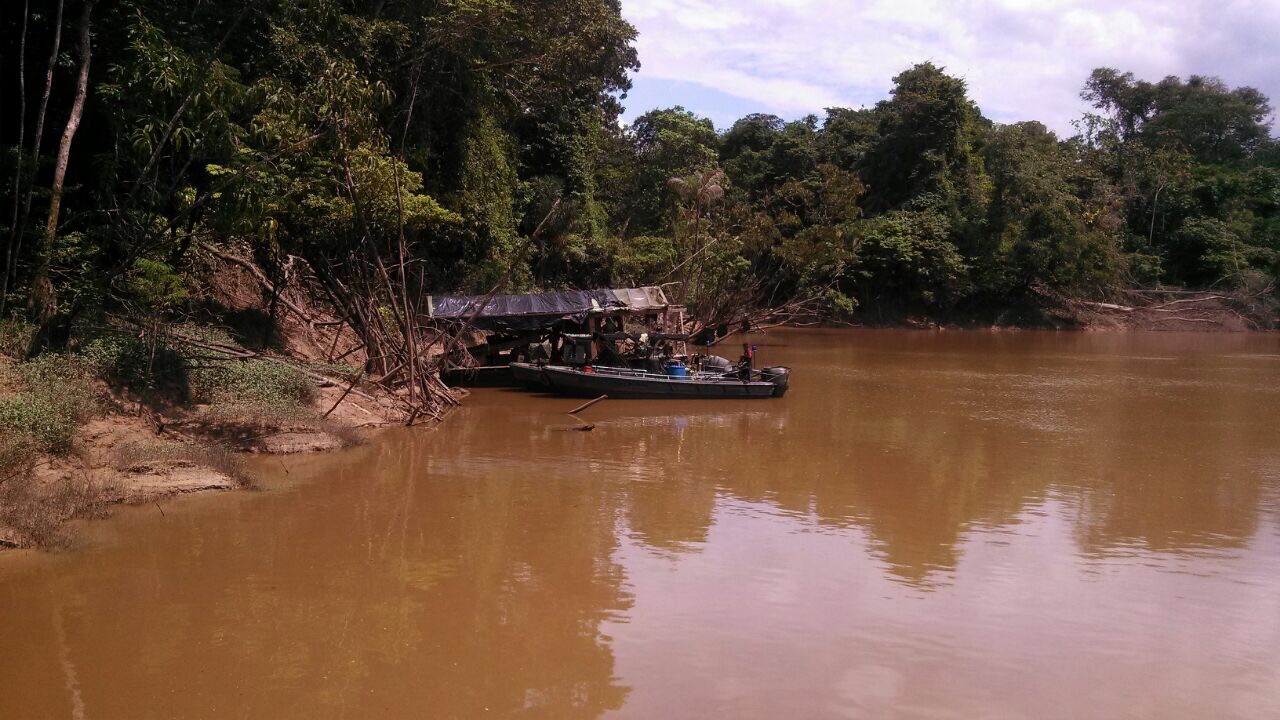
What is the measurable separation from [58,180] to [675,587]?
9.59 metres

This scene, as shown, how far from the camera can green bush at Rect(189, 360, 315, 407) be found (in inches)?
499

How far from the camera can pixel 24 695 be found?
5.71 metres

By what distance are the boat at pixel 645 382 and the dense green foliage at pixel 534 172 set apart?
9.21ft

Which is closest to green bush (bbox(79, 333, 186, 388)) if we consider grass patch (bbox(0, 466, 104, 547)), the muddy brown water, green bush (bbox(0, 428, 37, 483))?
the muddy brown water

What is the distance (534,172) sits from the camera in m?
30.2

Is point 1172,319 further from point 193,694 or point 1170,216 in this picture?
point 193,694

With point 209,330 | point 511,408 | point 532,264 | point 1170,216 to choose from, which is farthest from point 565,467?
point 1170,216

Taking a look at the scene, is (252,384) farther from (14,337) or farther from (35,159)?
(35,159)

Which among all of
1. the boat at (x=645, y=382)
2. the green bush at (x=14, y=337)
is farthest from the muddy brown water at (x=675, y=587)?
the boat at (x=645, y=382)

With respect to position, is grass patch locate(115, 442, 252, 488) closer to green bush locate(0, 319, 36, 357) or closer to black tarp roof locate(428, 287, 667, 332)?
green bush locate(0, 319, 36, 357)

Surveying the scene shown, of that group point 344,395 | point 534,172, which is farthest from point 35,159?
point 534,172

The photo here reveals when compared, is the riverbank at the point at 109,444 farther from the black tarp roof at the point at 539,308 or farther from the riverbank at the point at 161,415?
the black tarp roof at the point at 539,308

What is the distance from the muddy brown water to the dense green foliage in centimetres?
437

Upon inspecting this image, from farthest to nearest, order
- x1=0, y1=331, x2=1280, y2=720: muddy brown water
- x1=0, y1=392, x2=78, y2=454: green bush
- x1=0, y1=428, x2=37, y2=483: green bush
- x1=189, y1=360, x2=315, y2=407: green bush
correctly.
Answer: x1=189, y1=360, x2=315, y2=407: green bush, x1=0, y1=392, x2=78, y2=454: green bush, x1=0, y1=428, x2=37, y2=483: green bush, x1=0, y1=331, x2=1280, y2=720: muddy brown water
